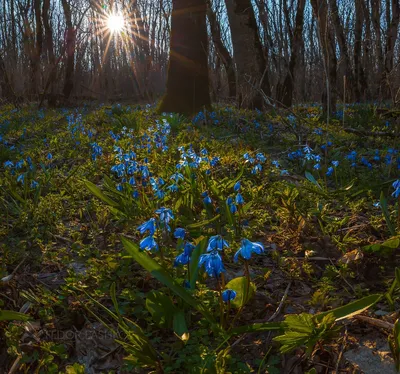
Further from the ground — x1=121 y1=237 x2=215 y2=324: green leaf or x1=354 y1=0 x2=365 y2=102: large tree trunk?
x1=354 y1=0 x2=365 y2=102: large tree trunk

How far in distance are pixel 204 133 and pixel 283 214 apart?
327 cm

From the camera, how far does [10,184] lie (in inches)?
130

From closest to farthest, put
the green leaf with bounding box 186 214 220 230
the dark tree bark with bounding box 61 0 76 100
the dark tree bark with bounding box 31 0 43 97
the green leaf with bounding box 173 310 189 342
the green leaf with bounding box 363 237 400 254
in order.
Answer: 1. the green leaf with bounding box 173 310 189 342
2. the green leaf with bounding box 363 237 400 254
3. the green leaf with bounding box 186 214 220 230
4. the dark tree bark with bounding box 61 0 76 100
5. the dark tree bark with bounding box 31 0 43 97

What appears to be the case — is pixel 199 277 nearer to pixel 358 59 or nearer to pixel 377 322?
pixel 377 322

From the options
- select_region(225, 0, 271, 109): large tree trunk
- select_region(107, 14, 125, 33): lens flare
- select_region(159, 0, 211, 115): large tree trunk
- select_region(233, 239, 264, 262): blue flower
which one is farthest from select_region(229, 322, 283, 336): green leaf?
select_region(107, 14, 125, 33): lens flare

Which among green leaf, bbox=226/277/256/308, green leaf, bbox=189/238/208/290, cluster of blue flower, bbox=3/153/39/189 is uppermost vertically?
cluster of blue flower, bbox=3/153/39/189

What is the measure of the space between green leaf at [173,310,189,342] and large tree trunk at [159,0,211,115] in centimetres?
673

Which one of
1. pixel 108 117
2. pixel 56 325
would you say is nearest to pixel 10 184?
pixel 56 325

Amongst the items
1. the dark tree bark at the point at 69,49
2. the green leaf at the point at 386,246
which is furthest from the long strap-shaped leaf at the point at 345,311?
the dark tree bark at the point at 69,49

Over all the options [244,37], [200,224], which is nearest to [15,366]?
[200,224]

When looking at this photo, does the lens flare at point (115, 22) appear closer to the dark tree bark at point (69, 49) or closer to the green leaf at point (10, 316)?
the dark tree bark at point (69, 49)

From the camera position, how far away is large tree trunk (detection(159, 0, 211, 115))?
7992 millimetres

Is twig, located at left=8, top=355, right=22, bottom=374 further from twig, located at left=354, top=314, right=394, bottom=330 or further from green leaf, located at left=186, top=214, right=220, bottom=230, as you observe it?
twig, located at left=354, top=314, right=394, bottom=330

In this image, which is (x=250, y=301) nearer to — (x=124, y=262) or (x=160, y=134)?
(x=124, y=262)
